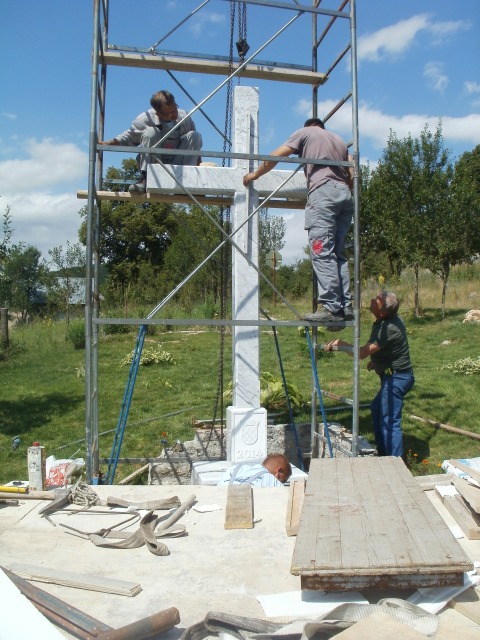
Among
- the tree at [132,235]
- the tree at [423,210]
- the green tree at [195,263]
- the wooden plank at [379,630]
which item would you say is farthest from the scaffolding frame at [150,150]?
the tree at [132,235]

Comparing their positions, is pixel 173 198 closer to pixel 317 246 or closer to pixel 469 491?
pixel 317 246

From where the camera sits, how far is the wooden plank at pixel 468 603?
296 centimetres

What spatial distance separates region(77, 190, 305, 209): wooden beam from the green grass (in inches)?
117

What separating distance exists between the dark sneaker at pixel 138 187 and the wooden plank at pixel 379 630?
15.1 ft

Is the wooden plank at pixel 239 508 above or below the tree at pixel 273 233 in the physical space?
below

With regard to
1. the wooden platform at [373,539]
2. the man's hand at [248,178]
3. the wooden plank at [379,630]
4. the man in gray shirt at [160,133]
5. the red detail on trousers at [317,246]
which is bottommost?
the wooden plank at [379,630]

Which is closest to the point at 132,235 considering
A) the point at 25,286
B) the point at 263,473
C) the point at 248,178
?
the point at 25,286

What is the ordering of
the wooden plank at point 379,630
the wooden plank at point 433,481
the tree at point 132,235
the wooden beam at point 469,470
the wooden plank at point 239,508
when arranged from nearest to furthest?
the wooden plank at point 379,630
the wooden plank at point 239,508
the wooden beam at point 469,470
the wooden plank at point 433,481
the tree at point 132,235

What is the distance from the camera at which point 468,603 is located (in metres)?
3.06

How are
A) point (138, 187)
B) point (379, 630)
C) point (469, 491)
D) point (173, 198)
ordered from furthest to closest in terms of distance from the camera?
1. point (173, 198)
2. point (138, 187)
3. point (469, 491)
4. point (379, 630)

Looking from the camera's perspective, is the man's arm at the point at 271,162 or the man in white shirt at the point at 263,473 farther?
the man's arm at the point at 271,162

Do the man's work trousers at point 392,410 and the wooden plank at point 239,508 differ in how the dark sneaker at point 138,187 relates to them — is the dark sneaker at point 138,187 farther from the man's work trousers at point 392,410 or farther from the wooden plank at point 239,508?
the man's work trousers at point 392,410

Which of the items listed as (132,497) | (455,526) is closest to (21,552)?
(132,497)

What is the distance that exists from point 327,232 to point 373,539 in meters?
3.23
